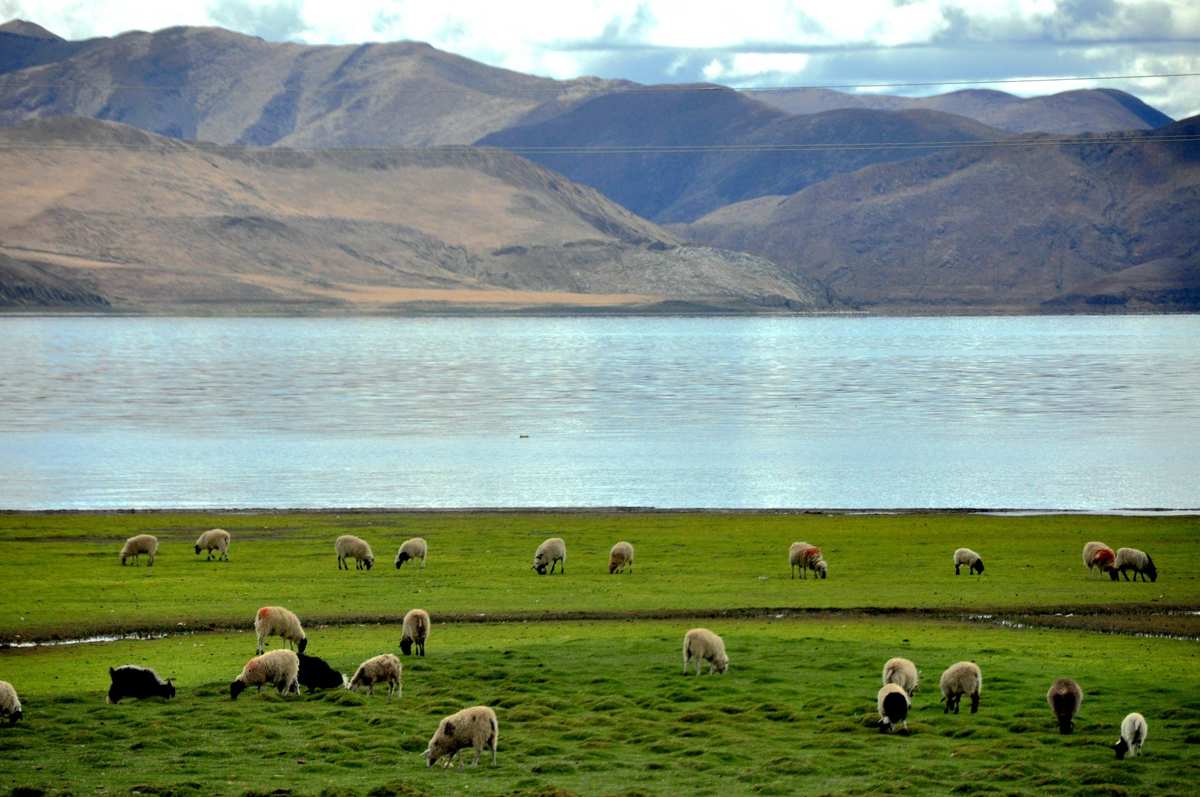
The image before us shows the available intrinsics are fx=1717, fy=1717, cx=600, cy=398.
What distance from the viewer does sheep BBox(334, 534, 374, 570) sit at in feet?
123

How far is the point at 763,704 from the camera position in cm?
2247

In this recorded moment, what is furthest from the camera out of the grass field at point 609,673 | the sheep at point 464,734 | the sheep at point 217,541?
the sheep at point 217,541

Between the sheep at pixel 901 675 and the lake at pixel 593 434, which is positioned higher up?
the lake at pixel 593 434

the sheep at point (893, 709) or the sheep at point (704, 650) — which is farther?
the sheep at point (704, 650)

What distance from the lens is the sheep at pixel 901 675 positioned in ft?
71.8

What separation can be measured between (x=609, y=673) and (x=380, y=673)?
11.5ft

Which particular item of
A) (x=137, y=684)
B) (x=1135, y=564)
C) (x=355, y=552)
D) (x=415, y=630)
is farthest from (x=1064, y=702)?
(x=355, y=552)

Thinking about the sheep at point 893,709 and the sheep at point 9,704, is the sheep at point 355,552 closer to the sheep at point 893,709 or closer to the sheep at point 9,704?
the sheep at point 9,704

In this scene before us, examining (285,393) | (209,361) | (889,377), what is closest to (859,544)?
(285,393)

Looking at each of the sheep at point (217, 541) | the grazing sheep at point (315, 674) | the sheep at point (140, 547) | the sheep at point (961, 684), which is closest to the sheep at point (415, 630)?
the grazing sheep at point (315, 674)

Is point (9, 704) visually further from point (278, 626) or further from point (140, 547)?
point (140, 547)

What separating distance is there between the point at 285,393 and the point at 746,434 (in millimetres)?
42925

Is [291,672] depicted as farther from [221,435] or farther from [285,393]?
[285,393]

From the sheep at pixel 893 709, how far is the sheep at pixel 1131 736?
8.52ft
